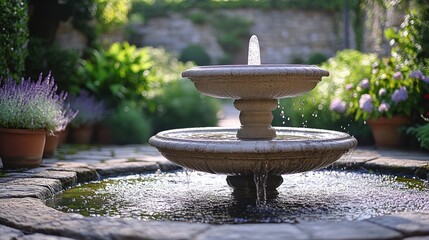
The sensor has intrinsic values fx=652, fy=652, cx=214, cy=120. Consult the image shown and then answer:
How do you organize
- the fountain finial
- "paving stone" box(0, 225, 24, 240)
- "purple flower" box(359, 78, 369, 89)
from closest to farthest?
1. "paving stone" box(0, 225, 24, 240)
2. the fountain finial
3. "purple flower" box(359, 78, 369, 89)

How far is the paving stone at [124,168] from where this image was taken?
5.82 m

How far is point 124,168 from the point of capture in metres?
5.97

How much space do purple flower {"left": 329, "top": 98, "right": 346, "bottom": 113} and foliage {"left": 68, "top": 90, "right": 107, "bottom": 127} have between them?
2.91m

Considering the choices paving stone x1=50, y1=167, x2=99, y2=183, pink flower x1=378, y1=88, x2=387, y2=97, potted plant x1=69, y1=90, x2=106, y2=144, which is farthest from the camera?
potted plant x1=69, y1=90, x2=106, y2=144

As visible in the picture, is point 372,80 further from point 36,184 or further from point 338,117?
point 36,184

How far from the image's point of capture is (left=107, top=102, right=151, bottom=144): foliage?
27.4 feet

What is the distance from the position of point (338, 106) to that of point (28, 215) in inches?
192

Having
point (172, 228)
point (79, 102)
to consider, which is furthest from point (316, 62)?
point (172, 228)

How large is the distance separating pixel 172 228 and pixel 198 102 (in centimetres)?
598

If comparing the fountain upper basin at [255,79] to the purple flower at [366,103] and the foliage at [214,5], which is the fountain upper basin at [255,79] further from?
the foliage at [214,5]

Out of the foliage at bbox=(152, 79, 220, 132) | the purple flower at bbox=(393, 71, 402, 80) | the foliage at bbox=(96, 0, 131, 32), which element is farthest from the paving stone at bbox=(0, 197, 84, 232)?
the foliage at bbox=(96, 0, 131, 32)

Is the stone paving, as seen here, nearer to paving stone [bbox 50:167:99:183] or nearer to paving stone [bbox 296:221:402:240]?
paving stone [bbox 296:221:402:240]

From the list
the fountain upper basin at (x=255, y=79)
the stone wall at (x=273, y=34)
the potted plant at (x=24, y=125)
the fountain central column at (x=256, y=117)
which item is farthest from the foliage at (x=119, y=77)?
the stone wall at (x=273, y=34)

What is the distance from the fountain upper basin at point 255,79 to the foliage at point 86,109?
3.71m
